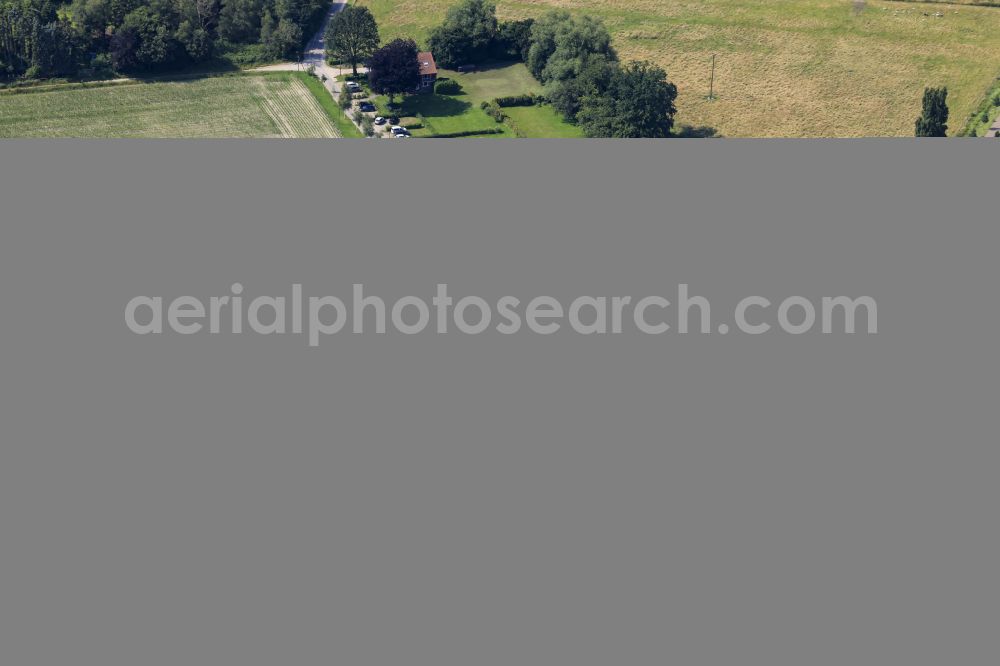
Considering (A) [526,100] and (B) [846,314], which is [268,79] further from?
(B) [846,314]

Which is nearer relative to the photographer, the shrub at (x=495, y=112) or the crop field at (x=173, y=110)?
the crop field at (x=173, y=110)

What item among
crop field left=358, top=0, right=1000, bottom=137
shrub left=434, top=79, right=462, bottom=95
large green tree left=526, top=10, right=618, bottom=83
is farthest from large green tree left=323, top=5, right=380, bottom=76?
large green tree left=526, top=10, right=618, bottom=83

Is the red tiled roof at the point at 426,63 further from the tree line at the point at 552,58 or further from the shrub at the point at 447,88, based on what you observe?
the tree line at the point at 552,58

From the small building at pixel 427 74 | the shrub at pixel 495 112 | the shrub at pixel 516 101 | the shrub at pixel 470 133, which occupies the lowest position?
the shrub at pixel 470 133

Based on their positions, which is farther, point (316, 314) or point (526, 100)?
point (526, 100)

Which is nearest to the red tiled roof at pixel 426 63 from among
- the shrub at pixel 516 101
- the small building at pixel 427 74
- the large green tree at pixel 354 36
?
the small building at pixel 427 74

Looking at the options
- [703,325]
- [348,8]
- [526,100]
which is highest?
[348,8]

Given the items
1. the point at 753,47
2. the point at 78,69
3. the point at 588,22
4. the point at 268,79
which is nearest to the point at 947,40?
the point at 753,47
